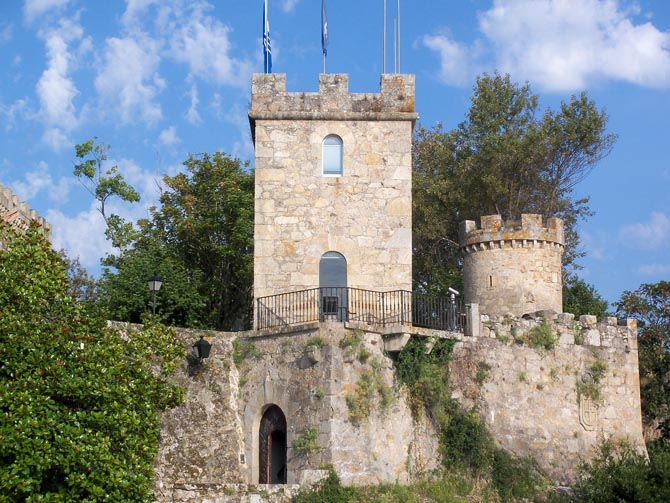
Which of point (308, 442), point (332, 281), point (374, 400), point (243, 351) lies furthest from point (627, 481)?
point (243, 351)

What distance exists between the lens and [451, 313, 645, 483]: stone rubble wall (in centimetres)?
2562

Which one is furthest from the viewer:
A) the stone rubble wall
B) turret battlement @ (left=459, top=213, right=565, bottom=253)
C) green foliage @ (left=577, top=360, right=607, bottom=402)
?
turret battlement @ (left=459, top=213, right=565, bottom=253)

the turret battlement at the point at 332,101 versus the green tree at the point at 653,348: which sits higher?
the turret battlement at the point at 332,101

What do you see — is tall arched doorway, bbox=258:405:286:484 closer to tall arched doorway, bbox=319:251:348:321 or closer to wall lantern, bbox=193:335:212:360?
wall lantern, bbox=193:335:212:360

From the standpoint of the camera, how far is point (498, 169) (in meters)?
36.8

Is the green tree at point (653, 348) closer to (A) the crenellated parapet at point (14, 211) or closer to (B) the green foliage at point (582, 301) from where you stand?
(B) the green foliage at point (582, 301)

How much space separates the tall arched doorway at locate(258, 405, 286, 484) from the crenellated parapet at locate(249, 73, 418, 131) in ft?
24.5

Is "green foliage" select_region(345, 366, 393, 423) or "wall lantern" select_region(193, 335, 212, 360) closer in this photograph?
"green foliage" select_region(345, 366, 393, 423)

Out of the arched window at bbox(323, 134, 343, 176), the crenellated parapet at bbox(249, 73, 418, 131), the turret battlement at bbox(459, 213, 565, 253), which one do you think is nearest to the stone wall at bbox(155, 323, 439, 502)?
the arched window at bbox(323, 134, 343, 176)

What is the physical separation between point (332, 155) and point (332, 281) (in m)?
3.24

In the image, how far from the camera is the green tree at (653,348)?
3058cm

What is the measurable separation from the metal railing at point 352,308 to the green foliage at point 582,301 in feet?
30.1

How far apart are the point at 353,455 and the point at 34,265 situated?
7.90 meters

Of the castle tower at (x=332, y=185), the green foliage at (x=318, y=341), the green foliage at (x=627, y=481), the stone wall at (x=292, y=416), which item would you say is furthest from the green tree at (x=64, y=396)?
the green foliage at (x=627, y=481)
